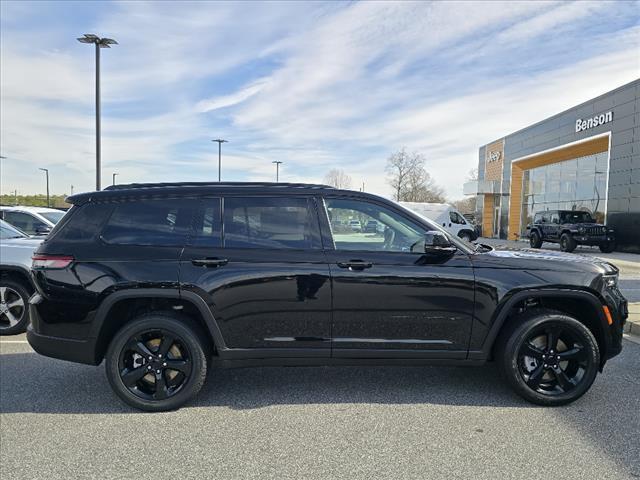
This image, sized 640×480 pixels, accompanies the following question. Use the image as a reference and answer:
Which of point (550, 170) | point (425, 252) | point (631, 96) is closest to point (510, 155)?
point (550, 170)

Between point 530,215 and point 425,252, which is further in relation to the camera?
point 530,215

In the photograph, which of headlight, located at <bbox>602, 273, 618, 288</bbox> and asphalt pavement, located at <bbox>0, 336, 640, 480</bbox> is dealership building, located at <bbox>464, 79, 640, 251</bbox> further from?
asphalt pavement, located at <bbox>0, 336, 640, 480</bbox>

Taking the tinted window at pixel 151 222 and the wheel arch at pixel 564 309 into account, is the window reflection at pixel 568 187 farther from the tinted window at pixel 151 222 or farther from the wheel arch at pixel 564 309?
the tinted window at pixel 151 222

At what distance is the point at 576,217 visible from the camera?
20234 mm

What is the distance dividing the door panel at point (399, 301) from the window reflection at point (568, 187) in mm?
21463

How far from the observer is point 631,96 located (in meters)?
19.2

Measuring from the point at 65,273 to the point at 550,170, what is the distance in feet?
94.5

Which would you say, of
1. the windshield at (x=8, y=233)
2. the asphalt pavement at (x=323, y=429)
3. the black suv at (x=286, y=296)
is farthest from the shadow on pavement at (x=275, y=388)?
the windshield at (x=8, y=233)

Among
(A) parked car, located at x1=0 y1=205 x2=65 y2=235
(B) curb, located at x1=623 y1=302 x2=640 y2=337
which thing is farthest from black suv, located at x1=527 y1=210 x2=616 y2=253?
(A) parked car, located at x1=0 y1=205 x2=65 y2=235

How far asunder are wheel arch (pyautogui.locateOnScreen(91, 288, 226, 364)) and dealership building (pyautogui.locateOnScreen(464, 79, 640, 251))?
20.8 meters

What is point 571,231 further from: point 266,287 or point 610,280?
point 266,287

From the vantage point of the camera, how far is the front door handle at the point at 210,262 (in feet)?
11.6

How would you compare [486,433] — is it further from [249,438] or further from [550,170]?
[550,170]

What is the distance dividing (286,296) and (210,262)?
66cm
